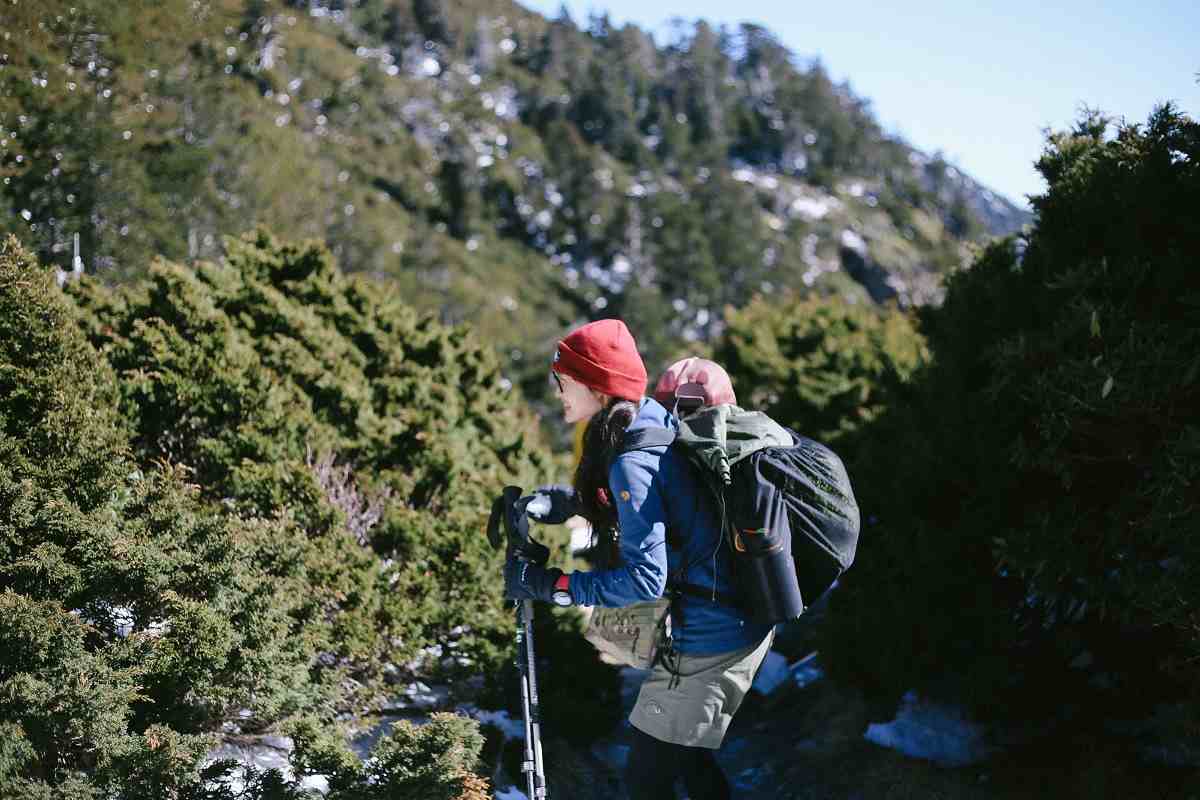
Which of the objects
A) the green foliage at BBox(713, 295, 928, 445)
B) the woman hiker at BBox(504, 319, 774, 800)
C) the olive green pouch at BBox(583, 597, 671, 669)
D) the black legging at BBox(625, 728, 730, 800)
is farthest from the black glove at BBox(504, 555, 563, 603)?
the green foliage at BBox(713, 295, 928, 445)

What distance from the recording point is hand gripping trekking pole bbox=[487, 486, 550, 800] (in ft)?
9.36

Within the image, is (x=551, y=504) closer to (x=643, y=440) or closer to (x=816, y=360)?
(x=643, y=440)

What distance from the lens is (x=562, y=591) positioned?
103 inches

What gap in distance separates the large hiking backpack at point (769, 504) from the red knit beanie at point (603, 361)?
0.21m

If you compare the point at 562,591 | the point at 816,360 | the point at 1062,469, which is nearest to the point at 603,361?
the point at 562,591

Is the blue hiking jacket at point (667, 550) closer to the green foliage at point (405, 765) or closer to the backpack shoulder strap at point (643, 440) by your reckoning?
the backpack shoulder strap at point (643, 440)

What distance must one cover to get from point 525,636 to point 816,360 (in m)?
9.12

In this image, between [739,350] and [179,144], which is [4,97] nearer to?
[739,350]

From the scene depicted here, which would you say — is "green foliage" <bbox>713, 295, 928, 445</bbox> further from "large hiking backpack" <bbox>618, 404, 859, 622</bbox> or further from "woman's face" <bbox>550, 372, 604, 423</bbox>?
"woman's face" <bbox>550, 372, 604, 423</bbox>

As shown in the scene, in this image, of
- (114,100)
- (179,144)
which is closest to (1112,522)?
(114,100)

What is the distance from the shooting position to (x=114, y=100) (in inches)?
622

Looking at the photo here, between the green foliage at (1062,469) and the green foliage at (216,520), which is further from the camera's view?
the green foliage at (1062,469)

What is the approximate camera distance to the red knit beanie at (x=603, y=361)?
2.65 meters

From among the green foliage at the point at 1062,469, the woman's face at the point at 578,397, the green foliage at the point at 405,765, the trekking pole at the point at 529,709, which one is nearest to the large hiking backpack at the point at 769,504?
Answer: the woman's face at the point at 578,397
